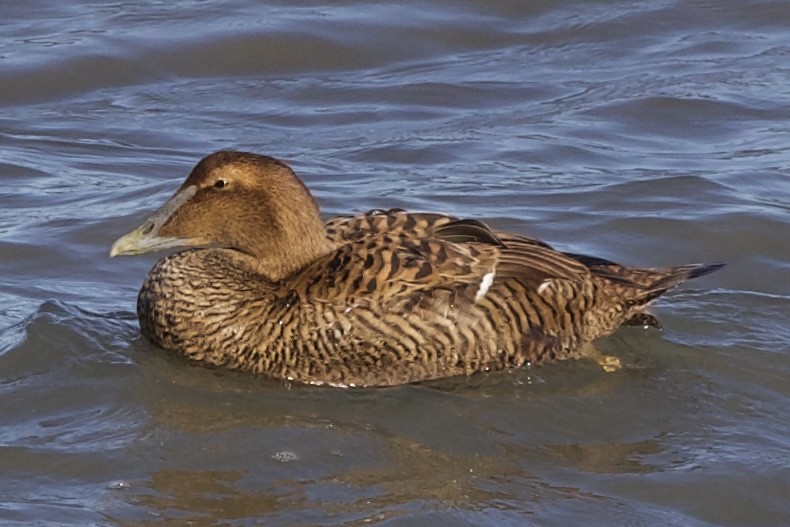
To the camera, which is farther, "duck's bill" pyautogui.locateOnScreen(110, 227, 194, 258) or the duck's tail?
the duck's tail

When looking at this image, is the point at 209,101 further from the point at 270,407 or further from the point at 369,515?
the point at 369,515

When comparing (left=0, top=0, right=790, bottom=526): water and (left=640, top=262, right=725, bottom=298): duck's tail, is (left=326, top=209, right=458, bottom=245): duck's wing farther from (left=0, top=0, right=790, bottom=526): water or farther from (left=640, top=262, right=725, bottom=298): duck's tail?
(left=640, top=262, right=725, bottom=298): duck's tail

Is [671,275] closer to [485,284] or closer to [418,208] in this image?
[485,284]

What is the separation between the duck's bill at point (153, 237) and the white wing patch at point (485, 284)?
1207 mm

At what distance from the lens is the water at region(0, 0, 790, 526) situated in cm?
576

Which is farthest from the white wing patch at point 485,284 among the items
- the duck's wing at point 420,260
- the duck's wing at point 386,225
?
the duck's wing at point 386,225

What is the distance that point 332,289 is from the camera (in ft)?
21.8

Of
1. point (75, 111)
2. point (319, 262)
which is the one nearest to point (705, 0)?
point (75, 111)

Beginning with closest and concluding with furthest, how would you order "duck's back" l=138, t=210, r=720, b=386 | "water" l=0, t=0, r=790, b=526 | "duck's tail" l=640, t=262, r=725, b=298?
"water" l=0, t=0, r=790, b=526
"duck's back" l=138, t=210, r=720, b=386
"duck's tail" l=640, t=262, r=725, b=298

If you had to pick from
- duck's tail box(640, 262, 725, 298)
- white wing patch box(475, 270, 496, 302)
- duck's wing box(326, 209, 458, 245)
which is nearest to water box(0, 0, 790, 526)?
duck's tail box(640, 262, 725, 298)

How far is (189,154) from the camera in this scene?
9984 millimetres

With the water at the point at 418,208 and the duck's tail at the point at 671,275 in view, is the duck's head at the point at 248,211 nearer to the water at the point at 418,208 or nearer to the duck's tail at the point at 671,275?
the water at the point at 418,208

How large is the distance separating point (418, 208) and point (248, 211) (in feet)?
7.47

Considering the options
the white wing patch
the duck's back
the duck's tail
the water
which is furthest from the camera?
the duck's tail
